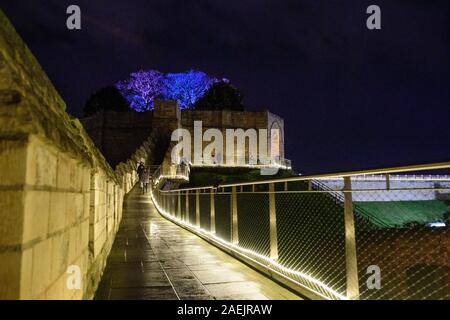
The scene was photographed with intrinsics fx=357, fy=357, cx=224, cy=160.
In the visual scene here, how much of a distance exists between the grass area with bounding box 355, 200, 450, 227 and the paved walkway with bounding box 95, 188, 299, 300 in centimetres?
3443

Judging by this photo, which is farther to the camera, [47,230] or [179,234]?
[179,234]

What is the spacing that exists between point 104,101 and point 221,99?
56.7 feet

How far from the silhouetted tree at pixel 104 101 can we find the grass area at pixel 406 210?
36.0 meters

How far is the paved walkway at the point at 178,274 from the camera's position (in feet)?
13.5

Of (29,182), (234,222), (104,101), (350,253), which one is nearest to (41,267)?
(29,182)

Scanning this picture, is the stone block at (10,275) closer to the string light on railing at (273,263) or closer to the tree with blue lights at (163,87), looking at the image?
the string light on railing at (273,263)

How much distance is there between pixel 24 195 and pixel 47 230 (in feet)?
1.26

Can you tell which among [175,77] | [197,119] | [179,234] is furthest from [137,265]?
[175,77]

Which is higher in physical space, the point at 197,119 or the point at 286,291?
the point at 197,119

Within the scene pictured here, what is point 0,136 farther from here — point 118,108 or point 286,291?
point 118,108

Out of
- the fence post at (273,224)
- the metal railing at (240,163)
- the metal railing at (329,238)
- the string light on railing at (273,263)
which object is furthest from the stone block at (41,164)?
the metal railing at (240,163)

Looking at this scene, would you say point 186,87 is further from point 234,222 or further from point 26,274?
point 26,274

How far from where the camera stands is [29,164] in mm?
1538

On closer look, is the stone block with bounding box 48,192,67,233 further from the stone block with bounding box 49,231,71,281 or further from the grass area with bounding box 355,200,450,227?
the grass area with bounding box 355,200,450,227
